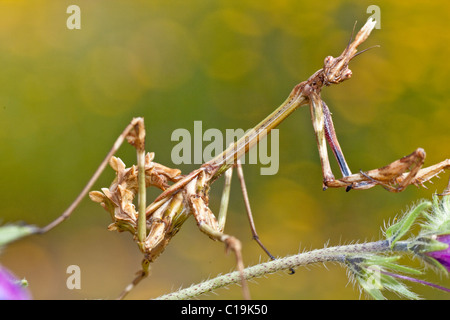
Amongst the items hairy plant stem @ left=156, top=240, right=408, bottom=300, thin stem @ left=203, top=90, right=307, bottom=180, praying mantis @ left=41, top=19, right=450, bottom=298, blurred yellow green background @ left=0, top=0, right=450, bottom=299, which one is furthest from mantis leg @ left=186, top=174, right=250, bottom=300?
blurred yellow green background @ left=0, top=0, right=450, bottom=299

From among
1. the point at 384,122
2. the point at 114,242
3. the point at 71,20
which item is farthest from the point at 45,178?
the point at 384,122

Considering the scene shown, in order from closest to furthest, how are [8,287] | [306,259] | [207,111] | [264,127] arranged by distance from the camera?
[8,287] < [306,259] < [264,127] < [207,111]

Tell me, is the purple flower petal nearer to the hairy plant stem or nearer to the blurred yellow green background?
the hairy plant stem

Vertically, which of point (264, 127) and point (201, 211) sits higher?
point (264, 127)

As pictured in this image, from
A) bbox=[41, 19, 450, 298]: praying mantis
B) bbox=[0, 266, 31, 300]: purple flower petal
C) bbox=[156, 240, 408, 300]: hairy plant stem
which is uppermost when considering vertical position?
bbox=[41, 19, 450, 298]: praying mantis

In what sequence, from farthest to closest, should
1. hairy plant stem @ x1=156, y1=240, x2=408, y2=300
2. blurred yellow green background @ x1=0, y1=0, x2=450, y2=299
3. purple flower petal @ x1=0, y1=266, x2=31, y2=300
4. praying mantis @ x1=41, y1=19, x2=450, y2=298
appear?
blurred yellow green background @ x1=0, y1=0, x2=450, y2=299
praying mantis @ x1=41, y1=19, x2=450, y2=298
hairy plant stem @ x1=156, y1=240, x2=408, y2=300
purple flower petal @ x1=0, y1=266, x2=31, y2=300

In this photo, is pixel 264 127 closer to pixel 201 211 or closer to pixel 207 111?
pixel 201 211

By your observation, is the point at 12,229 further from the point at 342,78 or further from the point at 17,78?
the point at 17,78

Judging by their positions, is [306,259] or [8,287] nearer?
[8,287]

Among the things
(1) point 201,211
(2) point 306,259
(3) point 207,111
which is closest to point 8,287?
(2) point 306,259
